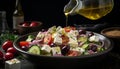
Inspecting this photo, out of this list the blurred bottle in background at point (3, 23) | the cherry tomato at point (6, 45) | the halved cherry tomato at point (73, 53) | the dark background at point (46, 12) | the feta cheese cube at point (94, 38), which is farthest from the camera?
the dark background at point (46, 12)

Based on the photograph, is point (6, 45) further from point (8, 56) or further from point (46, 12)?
point (46, 12)

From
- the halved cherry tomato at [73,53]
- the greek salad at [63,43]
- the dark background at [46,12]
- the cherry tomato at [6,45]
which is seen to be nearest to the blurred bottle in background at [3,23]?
the dark background at [46,12]

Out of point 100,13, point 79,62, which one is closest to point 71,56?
point 79,62

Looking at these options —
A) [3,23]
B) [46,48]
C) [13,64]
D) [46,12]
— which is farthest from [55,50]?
[46,12]

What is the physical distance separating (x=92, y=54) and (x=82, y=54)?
6 centimetres

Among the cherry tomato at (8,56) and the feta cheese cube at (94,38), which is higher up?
the feta cheese cube at (94,38)

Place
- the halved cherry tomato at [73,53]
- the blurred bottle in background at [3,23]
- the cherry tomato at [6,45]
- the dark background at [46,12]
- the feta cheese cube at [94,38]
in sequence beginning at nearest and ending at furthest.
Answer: the halved cherry tomato at [73,53], the feta cheese cube at [94,38], the cherry tomato at [6,45], the blurred bottle in background at [3,23], the dark background at [46,12]

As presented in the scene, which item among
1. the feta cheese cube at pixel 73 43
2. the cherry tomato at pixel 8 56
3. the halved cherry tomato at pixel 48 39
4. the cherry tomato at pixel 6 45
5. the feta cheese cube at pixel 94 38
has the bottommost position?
the cherry tomato at pixel 8 56

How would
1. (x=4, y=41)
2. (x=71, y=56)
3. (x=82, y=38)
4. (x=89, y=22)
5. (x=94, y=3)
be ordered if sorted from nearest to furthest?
(x=71, y=56) < (x=94, y=3) < (x=82, y=38) < (x=4, y=41) < (x=89, y=22)

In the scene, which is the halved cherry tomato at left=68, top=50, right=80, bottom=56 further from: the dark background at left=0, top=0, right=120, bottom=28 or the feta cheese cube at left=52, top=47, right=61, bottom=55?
the dark background at left=0, top=0, right=120, bottom=28

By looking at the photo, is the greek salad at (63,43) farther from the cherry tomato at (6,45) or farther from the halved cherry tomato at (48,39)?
the cherry tomato at (6,45)

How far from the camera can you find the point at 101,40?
1202mm

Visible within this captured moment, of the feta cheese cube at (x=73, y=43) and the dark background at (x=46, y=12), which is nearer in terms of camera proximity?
the feta cheese cube at (x=73, y=43)

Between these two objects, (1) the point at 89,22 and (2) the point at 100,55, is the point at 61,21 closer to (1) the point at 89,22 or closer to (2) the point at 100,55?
(1) the point at 89,22
